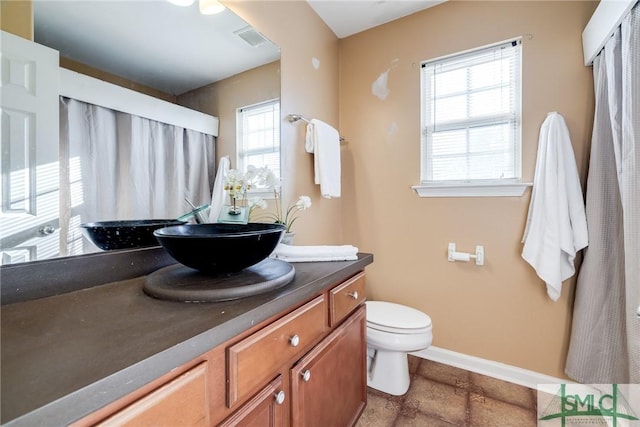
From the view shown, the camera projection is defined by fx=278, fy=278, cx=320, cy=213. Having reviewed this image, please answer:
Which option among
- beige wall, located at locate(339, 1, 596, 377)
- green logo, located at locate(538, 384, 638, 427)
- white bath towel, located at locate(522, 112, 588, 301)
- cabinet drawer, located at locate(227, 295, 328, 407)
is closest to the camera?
cabinet drawer, located at locate(227, 295, 328, 407)

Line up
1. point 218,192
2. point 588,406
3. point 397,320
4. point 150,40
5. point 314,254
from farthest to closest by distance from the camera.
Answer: point 397,320 → point 588,406 → point 218,192 → point 314,254 → point 150,40

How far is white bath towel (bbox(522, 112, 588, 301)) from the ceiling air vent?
67.2 inches

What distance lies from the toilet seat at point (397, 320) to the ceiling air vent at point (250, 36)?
1.73m

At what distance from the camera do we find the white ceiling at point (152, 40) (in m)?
0.88

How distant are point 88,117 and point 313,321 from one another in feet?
3.34

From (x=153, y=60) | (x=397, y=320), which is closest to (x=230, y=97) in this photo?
(x=153, y=60)

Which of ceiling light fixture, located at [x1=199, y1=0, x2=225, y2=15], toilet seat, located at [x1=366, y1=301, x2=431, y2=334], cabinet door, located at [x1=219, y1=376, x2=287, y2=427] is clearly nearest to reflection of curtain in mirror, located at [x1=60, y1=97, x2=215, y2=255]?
ceiling light fixture, located at [x1=199, y1=0, x2=225, y2=15]

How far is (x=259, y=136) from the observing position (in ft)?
5.20

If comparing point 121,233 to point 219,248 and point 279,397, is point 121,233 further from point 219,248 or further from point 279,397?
point 279,397

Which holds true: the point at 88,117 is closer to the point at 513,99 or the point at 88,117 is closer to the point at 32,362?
the point at 32,362

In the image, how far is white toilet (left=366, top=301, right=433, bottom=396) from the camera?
5.13 ft

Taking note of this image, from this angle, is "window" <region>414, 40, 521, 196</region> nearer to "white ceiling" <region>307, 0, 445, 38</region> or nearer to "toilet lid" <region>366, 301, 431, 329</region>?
"white ceiling" <region>307, 0, 445, 38</region>

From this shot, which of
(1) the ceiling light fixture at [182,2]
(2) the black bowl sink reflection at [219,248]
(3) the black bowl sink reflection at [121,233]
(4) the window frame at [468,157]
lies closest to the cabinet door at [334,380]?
(2) the black bowl sink reflection at [219,248]

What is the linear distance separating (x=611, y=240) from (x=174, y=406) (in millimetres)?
2010
